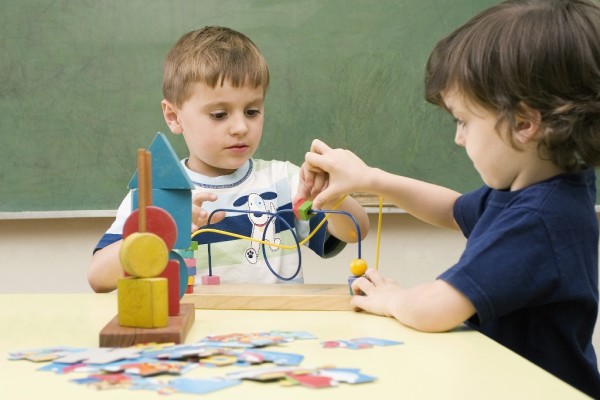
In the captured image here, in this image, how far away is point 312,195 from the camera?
1.42 metres

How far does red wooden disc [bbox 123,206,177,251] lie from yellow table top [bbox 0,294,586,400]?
13 centimetres

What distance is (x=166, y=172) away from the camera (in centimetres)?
114

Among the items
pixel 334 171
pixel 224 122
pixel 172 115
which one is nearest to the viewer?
pixel 334 171

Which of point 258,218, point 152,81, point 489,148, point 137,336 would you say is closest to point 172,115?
point 258,218

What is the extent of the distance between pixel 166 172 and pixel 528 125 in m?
0.51

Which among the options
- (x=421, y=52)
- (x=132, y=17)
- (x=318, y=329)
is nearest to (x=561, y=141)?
(x=318, y=329)

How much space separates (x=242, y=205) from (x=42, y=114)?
0.99 m

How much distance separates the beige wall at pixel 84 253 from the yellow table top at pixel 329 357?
4.16 feet

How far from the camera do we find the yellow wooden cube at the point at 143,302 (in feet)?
3.10

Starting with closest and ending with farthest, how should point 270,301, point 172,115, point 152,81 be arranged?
point 270,301
point 172,115
point 152,81

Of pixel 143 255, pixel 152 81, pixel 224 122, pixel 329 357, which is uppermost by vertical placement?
pixel 152 81

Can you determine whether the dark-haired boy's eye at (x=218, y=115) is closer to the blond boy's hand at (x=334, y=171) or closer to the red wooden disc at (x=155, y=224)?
the blond boy's hand at (x=334, y=171)

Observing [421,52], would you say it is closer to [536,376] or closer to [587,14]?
[587,14]

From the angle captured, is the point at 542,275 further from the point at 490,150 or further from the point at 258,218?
the point at 258,218
